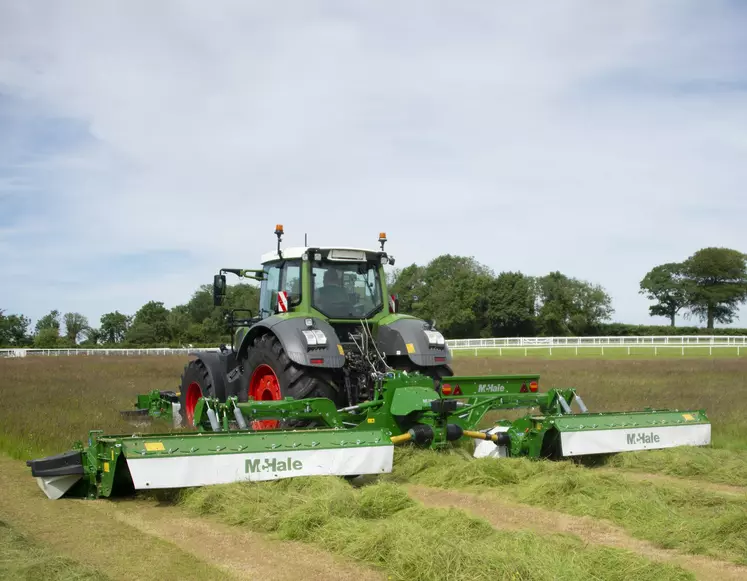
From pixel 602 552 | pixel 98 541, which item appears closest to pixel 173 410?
pixel 98 541

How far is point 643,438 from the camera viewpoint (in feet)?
27.1

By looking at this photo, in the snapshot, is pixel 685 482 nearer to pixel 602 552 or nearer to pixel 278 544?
pixel 602 552

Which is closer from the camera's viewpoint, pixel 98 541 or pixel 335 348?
pixel 98 541

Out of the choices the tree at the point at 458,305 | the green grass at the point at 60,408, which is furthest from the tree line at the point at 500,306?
the green grass at the point at 60,408

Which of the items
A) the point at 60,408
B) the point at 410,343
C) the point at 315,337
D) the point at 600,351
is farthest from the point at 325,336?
the point at 600,351

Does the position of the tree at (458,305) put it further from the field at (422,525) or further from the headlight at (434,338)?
the field at (422,525)

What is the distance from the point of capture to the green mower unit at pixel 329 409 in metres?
6.39

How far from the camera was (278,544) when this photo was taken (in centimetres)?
523

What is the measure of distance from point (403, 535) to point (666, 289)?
290 ft

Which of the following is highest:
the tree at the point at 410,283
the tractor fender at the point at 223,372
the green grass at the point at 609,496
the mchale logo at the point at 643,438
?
the tree at the point at 410,283

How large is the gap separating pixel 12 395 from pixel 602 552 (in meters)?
13.6

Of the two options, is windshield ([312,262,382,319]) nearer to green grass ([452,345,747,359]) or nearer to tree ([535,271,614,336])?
green grass ([452,345,747,359])

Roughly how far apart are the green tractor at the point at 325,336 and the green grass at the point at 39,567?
3646mm

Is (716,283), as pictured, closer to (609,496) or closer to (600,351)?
(600,351)
